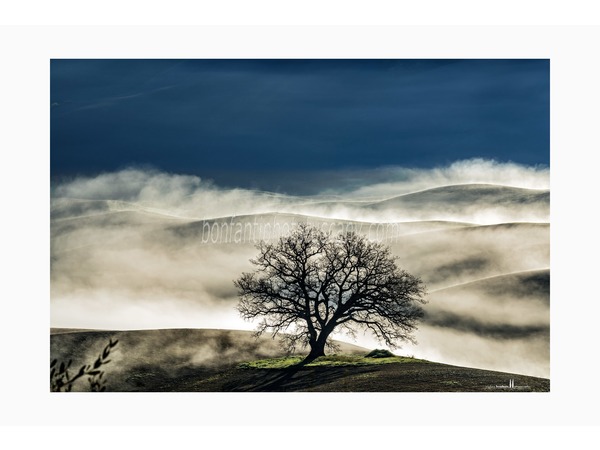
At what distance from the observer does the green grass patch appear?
661 cm

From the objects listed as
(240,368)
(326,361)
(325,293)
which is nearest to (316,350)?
(326,361)

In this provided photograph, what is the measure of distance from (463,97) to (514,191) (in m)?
1.10

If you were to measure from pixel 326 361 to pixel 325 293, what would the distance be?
0.68 metres

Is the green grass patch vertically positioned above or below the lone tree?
below

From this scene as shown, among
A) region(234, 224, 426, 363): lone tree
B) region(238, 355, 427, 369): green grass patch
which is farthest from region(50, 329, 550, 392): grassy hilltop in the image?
region(234, 224, 426, 363): lone tree

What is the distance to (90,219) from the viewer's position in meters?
6.73

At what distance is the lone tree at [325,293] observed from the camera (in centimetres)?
670

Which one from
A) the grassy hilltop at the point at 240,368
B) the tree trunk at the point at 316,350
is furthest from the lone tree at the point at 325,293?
the grassy hilltop at the point at 240,368

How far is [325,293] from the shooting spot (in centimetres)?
673

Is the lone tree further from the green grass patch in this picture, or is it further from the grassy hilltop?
the grassy hilltop

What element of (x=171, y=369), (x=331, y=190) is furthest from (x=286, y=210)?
(x=171, y=369)

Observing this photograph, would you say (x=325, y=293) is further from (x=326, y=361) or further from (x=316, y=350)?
(x=326, y=361)

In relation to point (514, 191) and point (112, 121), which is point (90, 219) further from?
point (514, 191)

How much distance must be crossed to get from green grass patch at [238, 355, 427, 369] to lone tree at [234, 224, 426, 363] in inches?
3.7
